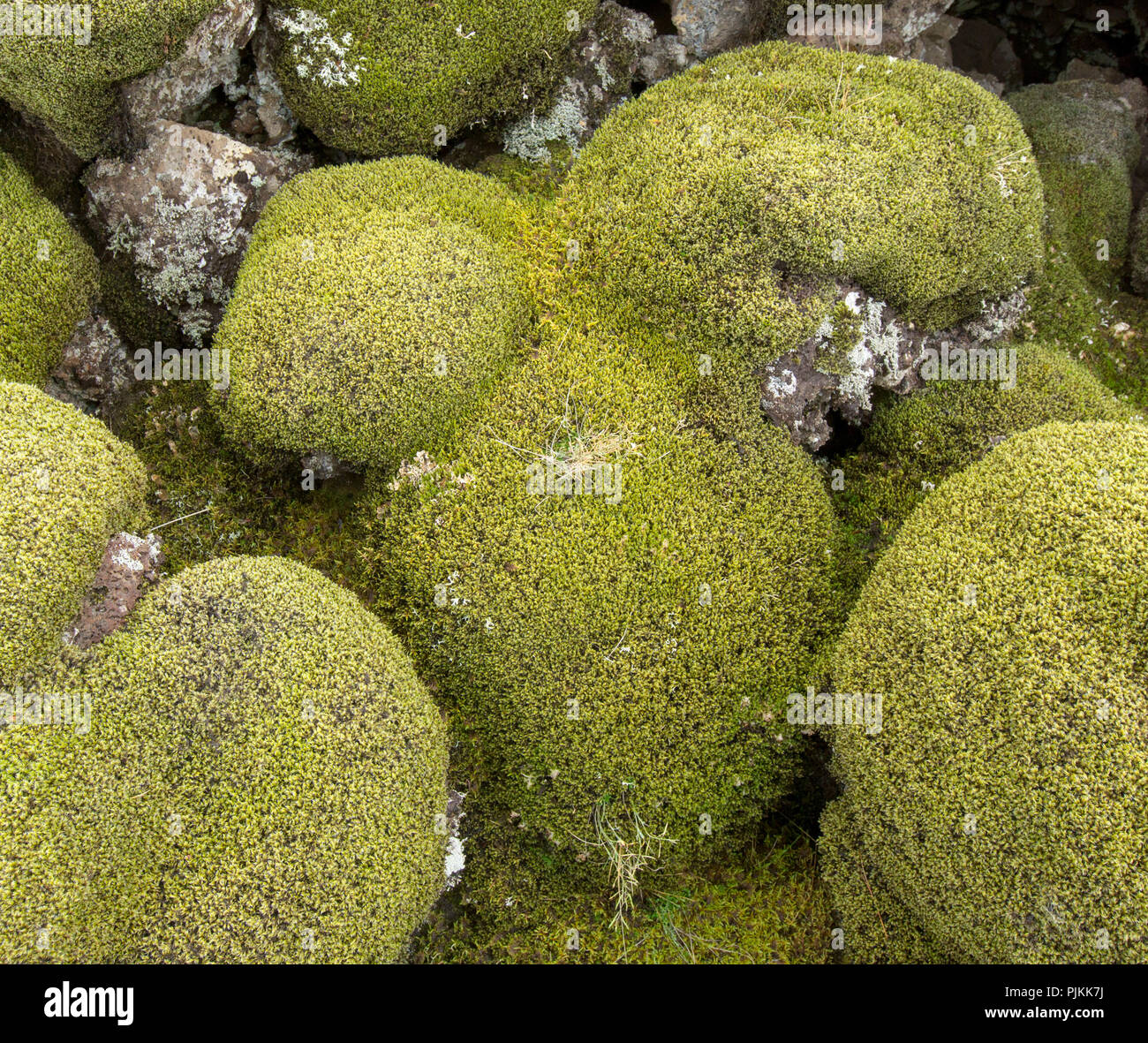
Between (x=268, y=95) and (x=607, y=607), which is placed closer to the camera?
(x=607, y=607)

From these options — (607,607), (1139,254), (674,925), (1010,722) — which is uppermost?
(1139,254)

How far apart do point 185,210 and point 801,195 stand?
4930 millimetres

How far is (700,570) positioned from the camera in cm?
600

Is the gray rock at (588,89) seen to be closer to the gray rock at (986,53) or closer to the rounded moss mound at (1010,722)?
the rounded moss mound at (1010,722)

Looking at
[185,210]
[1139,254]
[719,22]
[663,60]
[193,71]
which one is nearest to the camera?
[193,71]

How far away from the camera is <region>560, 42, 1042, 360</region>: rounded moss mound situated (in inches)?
238

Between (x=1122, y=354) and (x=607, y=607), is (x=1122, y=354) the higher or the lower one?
the higher one

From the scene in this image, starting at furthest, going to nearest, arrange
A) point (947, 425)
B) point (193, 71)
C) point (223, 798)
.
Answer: point (947, 425)
point (193, 71)
point (223, 798)

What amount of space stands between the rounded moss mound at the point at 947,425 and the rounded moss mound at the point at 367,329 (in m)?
3.14

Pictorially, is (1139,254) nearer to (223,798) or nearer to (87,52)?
(87,52)

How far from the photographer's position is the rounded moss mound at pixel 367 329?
5996 mm

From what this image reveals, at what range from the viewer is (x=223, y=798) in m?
4.99

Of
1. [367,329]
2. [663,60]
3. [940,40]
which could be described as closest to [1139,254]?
[940,40]
